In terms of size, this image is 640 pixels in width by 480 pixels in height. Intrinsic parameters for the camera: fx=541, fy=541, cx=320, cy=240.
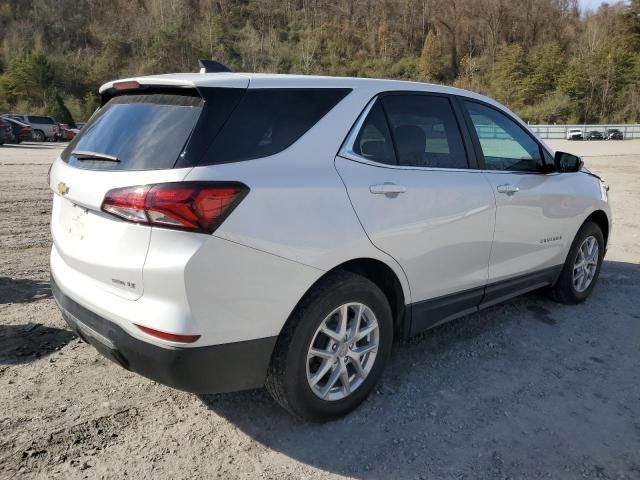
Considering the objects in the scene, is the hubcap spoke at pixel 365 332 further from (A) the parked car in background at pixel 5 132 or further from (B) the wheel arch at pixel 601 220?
(A) the parked car in background at pixel 5 132

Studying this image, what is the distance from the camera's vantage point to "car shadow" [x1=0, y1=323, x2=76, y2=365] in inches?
137

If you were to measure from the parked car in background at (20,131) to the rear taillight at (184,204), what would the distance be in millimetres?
28503

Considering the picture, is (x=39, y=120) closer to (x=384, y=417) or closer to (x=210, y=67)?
(x=210, y=67)

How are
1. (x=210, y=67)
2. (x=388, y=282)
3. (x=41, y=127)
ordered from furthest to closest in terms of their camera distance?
1. (x=41, y=127)
2. (x=210, y=67)
3. (x=388, y=282)

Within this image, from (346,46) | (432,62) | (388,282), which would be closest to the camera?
(388,282)

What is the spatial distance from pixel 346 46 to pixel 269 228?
131036 mm

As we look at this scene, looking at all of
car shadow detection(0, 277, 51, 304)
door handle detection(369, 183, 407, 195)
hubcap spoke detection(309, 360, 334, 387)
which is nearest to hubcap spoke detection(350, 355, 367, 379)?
hubcap spoke detection(309, 360, 334, 387)

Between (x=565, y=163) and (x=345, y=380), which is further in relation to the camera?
(x=565, y=163)

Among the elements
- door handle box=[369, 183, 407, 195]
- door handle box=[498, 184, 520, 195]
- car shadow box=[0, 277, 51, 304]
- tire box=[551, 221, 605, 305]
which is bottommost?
car shadow box=[0, 277, 51, 304]

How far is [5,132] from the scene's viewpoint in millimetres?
24812

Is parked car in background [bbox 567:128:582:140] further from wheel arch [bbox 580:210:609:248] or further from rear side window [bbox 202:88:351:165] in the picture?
rear side window [bbox 202:88:351:165]

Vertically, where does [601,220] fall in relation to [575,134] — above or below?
above

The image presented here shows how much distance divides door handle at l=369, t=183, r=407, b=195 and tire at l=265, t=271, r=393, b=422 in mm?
460

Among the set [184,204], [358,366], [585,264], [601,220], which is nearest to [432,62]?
[601,220]
